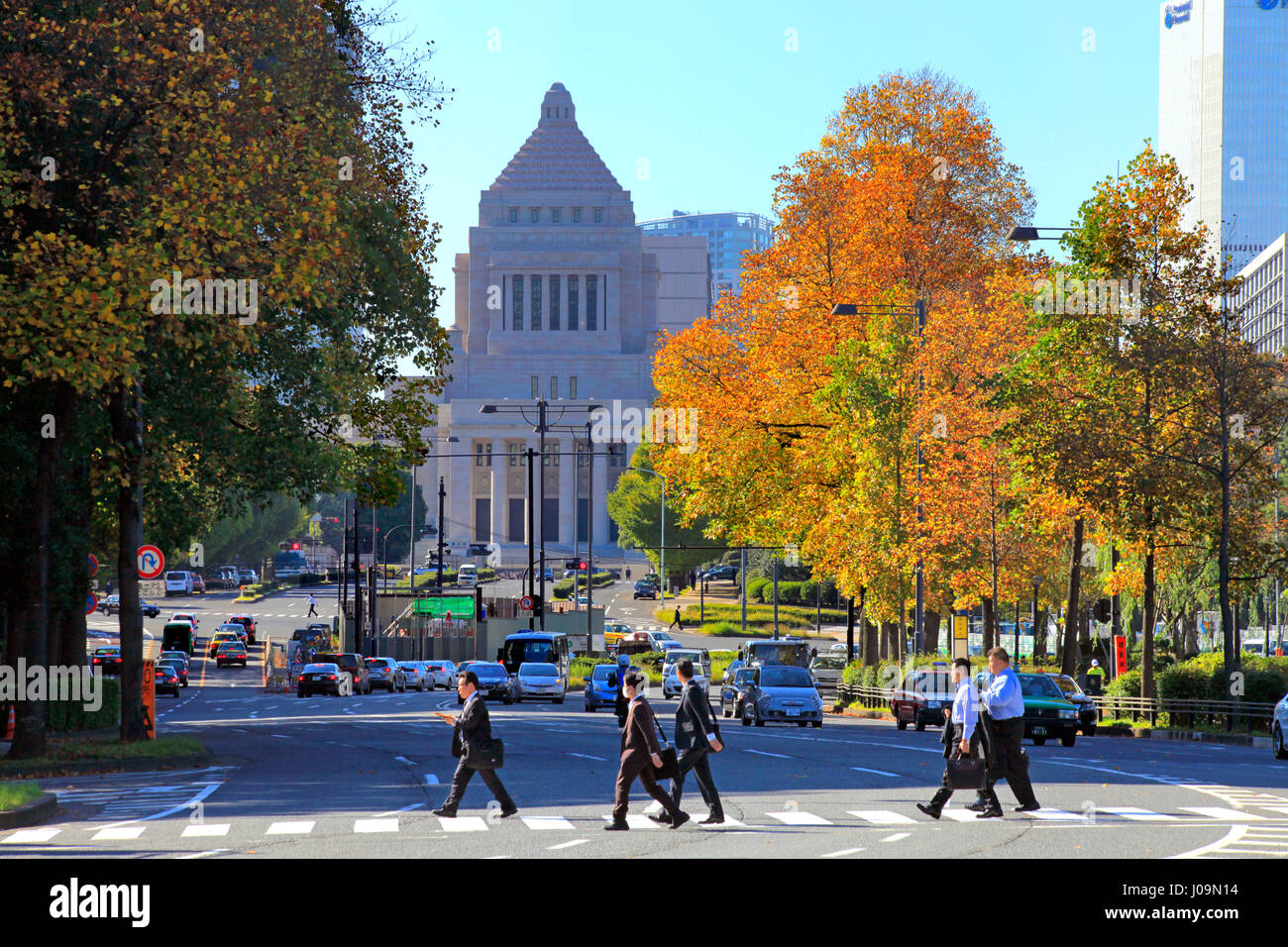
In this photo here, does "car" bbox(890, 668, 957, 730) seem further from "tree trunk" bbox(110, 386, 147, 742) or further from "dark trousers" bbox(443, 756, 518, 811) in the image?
"dark trousers" bbox(443, 756, 518, 811)

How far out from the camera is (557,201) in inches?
6821

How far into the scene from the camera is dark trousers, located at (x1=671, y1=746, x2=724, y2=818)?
650 inches

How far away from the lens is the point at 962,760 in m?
17.0

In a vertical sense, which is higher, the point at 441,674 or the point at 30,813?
the point at 30,813

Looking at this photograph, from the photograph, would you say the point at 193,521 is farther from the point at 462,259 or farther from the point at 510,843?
the point at 462,259

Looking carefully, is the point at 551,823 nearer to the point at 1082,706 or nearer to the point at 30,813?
the point at 30,813

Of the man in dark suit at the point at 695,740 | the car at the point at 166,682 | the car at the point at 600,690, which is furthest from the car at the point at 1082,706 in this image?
the car at the point at 166,682

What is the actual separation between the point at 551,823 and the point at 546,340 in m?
152

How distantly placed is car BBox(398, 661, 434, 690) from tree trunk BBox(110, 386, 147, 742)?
4515 cm

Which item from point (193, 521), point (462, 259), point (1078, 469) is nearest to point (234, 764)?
point (193, 521)

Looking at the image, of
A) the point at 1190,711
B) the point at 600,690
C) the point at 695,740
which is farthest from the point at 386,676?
the point at 695,740

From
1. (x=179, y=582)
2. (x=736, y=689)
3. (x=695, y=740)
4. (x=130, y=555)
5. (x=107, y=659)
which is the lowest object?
(x=107, y=659)

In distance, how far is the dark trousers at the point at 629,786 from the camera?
16.0m

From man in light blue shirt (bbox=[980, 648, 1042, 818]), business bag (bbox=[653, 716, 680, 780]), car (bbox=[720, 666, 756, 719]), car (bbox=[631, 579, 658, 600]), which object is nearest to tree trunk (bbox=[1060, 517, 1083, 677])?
car (bbox=[720, 666, 756, 719])
